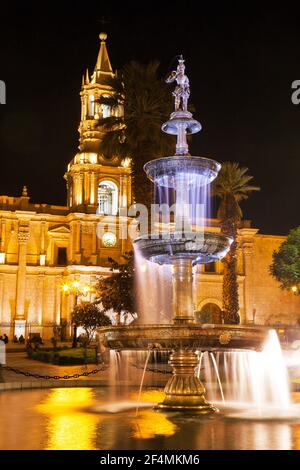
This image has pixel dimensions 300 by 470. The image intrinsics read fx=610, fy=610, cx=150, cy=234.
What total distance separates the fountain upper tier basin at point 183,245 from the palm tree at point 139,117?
12699mm

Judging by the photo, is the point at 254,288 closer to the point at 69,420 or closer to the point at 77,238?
the point at 77,238

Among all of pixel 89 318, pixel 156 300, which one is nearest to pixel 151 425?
pixel 156 300

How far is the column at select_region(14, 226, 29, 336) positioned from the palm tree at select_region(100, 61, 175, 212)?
23244mm

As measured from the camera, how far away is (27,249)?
1892 inches

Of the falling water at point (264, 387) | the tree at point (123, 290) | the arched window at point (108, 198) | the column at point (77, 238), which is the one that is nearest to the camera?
the falling water at point (264, 387)

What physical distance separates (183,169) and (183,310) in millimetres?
2472

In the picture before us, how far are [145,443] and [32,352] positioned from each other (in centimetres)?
2202

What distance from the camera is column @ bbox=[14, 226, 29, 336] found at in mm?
45312

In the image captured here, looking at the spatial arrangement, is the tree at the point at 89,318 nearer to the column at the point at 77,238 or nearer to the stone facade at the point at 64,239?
the stone facade at the point at 64,239

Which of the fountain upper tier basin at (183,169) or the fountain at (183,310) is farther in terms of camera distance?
the fountain upper tier basin at (183,169)

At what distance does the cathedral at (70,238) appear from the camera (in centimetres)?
4656

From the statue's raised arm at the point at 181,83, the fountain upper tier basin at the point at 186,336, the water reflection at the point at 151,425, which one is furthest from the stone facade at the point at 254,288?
the water reflection at the point at 151,425

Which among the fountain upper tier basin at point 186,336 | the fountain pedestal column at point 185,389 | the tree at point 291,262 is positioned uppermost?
the tree at point 291,262

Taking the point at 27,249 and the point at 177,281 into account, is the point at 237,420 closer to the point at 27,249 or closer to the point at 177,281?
the point at 177,281
